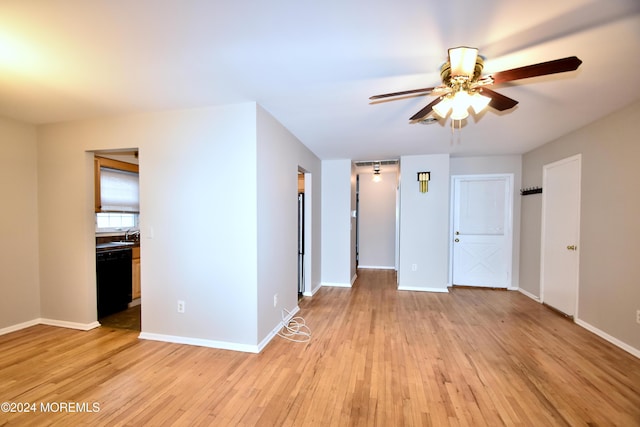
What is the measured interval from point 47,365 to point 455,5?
3.96 meters

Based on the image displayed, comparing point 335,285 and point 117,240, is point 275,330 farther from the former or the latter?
point 117,240

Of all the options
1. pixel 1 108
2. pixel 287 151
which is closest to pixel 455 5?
pixel 287 151

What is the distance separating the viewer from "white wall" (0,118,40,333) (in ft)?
9.61

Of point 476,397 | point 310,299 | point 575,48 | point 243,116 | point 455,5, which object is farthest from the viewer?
point 310,299

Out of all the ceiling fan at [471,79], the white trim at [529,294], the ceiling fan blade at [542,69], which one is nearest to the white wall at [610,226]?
the white trim at [529,294]

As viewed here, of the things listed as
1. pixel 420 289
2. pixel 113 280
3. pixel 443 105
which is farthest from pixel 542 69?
pixel 113 280

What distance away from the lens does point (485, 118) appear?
293 centimetres

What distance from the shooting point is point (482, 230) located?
4.81 meters

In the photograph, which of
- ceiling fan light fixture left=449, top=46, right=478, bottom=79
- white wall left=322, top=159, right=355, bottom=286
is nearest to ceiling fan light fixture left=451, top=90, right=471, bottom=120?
ceiling fan light fixture left=449, top=46, right=478, bottom=79

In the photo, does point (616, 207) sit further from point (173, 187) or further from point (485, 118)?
point (173, 187)

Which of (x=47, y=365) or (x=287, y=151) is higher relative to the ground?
(x=287, y=151)

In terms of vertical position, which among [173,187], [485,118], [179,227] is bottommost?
[179,227]

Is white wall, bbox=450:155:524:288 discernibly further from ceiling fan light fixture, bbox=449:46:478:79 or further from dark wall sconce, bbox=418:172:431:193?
ceiling fan light fixture, bbox=449:46:478:79

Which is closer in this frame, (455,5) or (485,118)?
(455,5)
